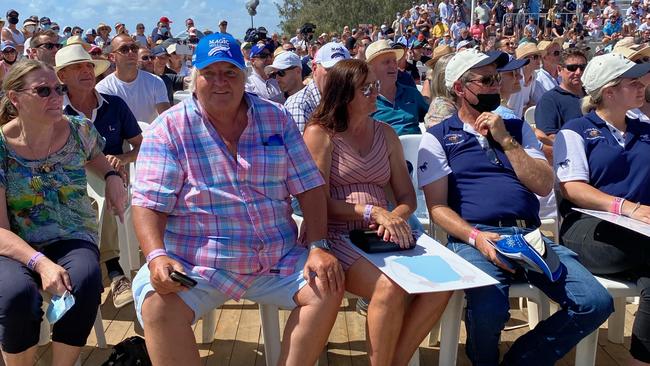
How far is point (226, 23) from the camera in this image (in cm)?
1471

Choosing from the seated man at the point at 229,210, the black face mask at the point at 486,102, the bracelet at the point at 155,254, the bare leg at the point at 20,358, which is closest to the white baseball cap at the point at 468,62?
the black face mask at the point at 486,102

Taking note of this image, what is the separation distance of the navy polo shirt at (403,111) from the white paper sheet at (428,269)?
171 cm

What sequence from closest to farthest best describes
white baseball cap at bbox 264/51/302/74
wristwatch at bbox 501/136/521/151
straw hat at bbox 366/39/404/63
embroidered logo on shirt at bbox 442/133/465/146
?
wristwatch at bbox 501/136/521/151
embroidered logo on shirt at bbox 442/133/465/146
straw hat at bbox 366/39/404/63
white baseball cap at bbox 264/51/302/74

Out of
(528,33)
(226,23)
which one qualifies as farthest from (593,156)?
(528,33)

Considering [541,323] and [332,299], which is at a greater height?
[332,299]

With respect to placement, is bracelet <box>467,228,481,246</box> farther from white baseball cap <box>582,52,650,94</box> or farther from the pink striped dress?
white baseball cap <box>582,52,650,94</box>

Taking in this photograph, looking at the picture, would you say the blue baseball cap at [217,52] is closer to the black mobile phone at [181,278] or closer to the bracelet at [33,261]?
the black mobile phone at [181,278]

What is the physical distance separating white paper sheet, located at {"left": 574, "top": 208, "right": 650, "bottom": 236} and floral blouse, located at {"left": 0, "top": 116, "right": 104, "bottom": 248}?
215cm

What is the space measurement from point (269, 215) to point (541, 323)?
115cm

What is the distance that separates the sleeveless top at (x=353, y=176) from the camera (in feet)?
9.00

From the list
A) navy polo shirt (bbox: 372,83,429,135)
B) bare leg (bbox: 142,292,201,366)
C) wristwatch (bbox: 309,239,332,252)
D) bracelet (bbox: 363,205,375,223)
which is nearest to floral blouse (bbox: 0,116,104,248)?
bare leg (bbox: 142,292,201,366)

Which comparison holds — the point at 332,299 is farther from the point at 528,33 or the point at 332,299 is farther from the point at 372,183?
the point at 528,33

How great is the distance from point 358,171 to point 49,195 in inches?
52.1

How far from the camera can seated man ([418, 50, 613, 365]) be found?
7.96ft
